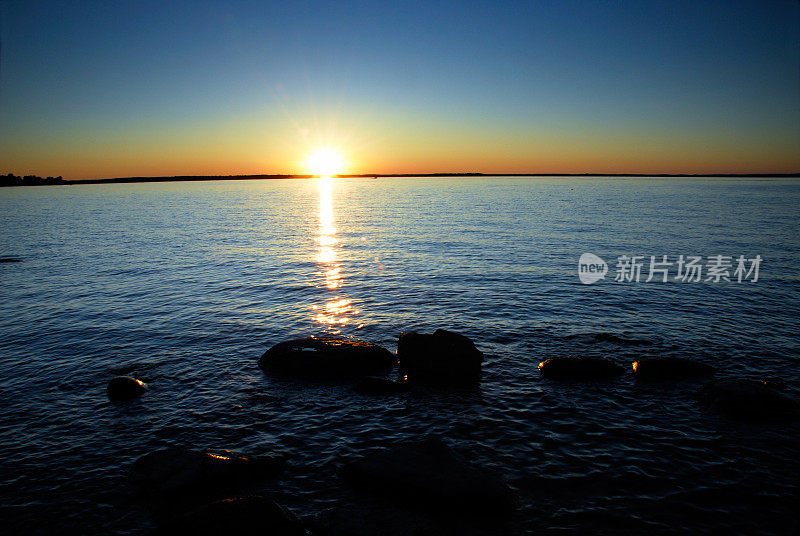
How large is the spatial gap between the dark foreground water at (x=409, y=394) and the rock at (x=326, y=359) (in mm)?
1036

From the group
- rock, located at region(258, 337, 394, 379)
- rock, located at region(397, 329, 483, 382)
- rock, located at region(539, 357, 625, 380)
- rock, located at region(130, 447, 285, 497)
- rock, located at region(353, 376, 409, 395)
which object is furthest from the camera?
rock, located at region(258, 337, 394, 379)

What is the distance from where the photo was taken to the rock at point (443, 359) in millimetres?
22234

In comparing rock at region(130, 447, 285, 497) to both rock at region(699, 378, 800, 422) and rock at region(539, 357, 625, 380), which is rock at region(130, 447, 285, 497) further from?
rock at region(699, 378, 800, 422)

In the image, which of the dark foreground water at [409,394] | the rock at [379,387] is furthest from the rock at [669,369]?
the rock at [379,387]

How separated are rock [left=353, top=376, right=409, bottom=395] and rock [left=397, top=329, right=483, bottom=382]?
1.31 metres

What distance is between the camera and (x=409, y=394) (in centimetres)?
2092

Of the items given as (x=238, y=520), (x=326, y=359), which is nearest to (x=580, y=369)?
(x=326, y=359)

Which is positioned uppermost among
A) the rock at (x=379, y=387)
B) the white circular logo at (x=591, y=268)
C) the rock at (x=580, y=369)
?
the white circular logo at (x=591, y=268)

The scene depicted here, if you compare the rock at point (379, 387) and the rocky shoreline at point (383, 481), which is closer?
the rocky shoreline at point (383, 481)

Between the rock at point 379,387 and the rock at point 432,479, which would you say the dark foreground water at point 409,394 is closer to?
the rock at point 379,387

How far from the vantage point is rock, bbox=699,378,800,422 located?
58.1 ft

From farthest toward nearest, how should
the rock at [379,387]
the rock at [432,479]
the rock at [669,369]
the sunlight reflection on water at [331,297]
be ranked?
the sunlight reflection on water at [331,297]
the rock at [669,369]
the rock at [379,387]
the rock at [432,479]

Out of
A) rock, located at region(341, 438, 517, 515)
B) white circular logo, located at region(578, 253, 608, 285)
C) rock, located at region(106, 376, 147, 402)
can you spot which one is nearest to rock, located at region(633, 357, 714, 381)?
rock, located at region(341, 438, 517, 515)

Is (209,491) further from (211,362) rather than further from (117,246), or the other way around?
(117,246)
